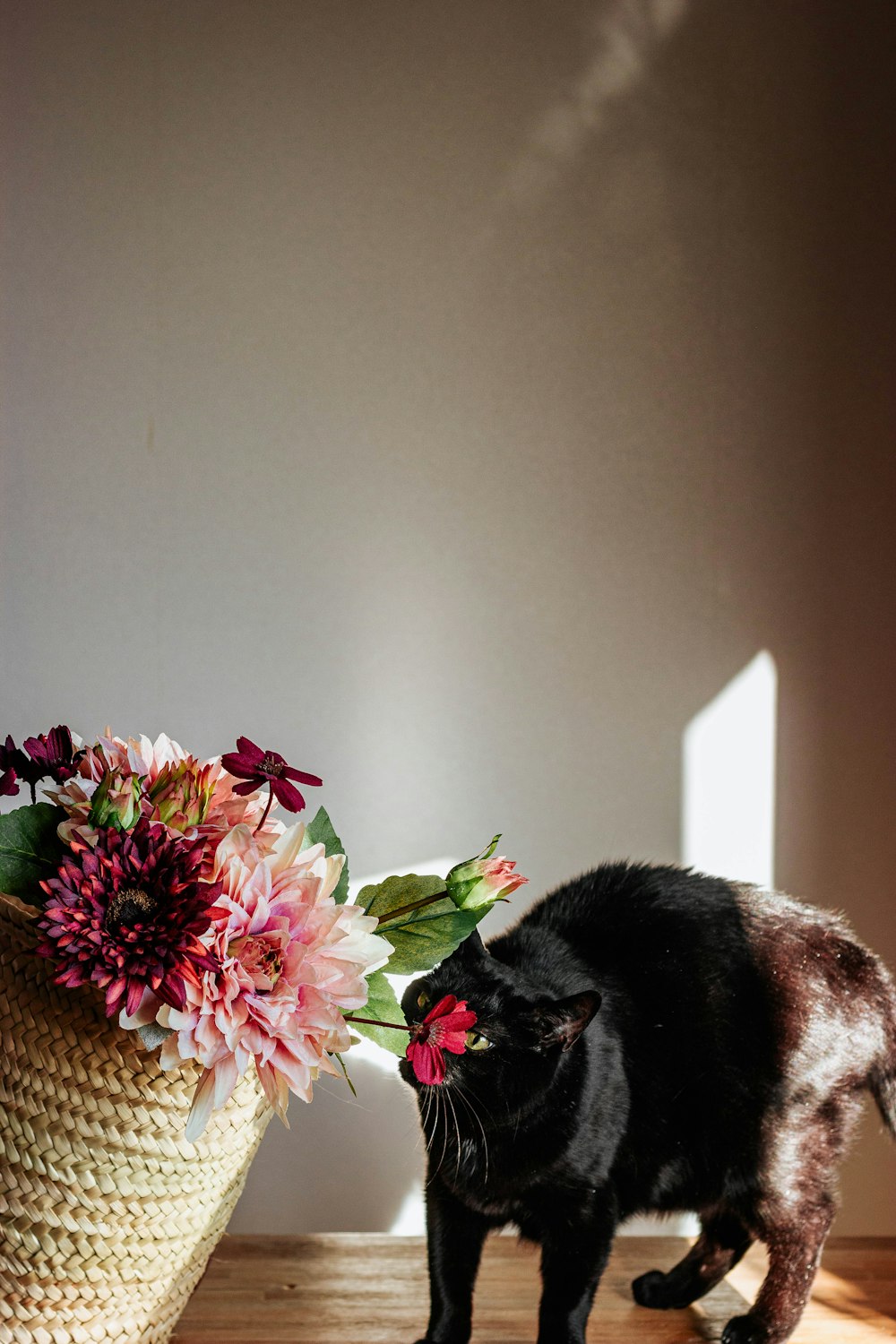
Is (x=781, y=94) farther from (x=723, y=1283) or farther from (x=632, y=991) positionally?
(x=723, y=1283)

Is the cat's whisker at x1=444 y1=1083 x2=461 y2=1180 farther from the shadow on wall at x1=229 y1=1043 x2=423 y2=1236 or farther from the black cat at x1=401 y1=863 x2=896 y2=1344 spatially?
the shadow on wall at x1=229 y1=1043 x2=423 y2=1236

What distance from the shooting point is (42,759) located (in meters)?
0.73

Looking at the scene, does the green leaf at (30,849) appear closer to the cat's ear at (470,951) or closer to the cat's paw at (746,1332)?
the cat's ear at (470,951)

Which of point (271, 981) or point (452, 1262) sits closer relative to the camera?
point (271, 981)

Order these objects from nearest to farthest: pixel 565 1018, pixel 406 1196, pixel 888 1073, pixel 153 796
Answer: pixel 153 796 → pixel 565 1018 → pixel 888 1073 → pixel 406 1196

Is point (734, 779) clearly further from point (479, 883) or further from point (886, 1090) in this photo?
point (479, 883)

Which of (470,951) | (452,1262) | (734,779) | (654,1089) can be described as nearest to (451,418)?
(734,779)

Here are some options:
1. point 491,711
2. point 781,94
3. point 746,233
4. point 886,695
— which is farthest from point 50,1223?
point 781,94

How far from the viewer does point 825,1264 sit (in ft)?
3.76

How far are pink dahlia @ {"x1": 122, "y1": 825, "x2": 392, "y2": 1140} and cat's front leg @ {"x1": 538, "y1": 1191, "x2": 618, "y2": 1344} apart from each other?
37 centimetres

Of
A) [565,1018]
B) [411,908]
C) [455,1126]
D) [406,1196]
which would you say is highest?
[411,908]

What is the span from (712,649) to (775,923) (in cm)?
41

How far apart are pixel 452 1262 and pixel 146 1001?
49cm

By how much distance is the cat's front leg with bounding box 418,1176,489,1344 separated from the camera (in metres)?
0.94
